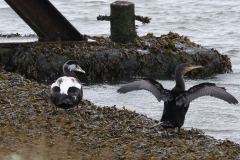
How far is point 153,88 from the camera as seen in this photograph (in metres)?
5.82

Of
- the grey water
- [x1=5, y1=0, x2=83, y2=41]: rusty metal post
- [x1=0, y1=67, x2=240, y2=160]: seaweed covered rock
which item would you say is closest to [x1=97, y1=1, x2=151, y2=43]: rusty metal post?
[x1=5, y1=0, x2=83, y2=41]: rusty metal post

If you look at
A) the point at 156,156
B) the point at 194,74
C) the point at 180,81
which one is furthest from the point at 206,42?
the point at 156,156

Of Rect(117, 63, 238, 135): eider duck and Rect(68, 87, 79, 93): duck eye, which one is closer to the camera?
Rect(117, 63, 238, 135): eider duck

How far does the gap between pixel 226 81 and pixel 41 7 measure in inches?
177

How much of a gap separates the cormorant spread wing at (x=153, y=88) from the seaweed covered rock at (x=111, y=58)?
126 inches

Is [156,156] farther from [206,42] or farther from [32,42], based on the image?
[206,42]

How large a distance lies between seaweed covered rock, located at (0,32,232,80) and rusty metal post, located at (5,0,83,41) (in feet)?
0.94

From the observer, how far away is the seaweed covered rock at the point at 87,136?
179 inches

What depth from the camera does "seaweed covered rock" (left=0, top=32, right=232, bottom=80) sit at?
8875 millimetres

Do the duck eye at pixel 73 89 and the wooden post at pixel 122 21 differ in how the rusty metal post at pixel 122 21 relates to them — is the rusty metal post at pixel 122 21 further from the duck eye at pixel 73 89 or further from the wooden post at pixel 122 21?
the duck eye at pixel 73 89

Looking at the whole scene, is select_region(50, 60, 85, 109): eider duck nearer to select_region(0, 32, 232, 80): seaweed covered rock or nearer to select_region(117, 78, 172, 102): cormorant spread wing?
select_region(117, 78, 172, 102): cormorant spread wing

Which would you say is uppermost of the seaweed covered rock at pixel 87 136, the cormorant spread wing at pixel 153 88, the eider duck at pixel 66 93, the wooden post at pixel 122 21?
the wooden post at pixel 122 21

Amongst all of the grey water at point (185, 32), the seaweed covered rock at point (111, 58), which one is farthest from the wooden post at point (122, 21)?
the grey water at point (185, 32)

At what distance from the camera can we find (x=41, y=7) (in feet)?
29.3
